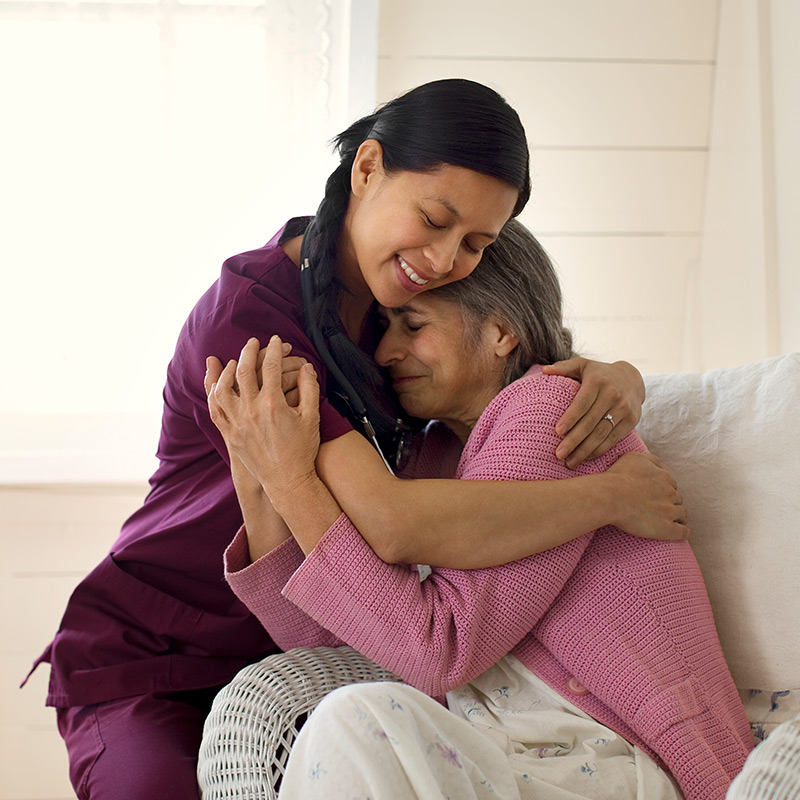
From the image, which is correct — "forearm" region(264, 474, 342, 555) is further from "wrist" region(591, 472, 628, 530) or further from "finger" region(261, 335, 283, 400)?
"wrist" region(591, 472, 628, 530)

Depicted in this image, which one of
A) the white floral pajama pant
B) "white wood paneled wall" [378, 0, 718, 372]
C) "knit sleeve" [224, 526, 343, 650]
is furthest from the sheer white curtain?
the white floral pajama pant

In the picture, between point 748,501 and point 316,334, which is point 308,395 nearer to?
point 316,334

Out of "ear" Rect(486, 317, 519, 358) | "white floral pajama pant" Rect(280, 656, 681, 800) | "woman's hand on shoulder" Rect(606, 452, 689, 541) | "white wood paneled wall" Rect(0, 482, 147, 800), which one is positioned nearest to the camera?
"white floral pajama pant" Rect(280, 656, 681, 800)

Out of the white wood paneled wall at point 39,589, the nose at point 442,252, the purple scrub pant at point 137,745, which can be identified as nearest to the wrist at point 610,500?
the nose at point 442,252

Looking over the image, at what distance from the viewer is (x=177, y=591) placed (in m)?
1.48

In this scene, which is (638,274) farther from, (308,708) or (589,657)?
(308,708)

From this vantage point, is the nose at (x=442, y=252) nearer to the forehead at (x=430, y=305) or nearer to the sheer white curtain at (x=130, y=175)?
the forehead at (x=430, y=305)

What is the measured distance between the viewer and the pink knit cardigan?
3.93 ft

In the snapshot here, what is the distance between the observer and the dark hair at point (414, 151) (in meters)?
1.30

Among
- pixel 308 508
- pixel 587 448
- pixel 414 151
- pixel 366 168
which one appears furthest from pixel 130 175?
pixel 587 448

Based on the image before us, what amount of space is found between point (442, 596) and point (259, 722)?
0.31m

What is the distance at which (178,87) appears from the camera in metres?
2.33

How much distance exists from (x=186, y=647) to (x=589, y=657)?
68 centimetres

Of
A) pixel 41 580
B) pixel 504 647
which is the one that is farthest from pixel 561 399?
pixel 41 580
